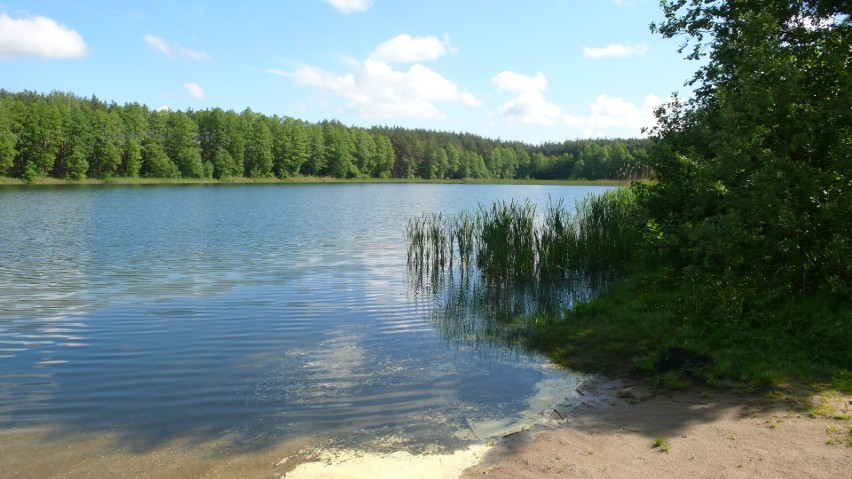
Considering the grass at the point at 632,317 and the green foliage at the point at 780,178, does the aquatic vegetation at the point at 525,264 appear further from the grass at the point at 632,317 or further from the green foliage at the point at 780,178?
the green foliage at the point at 780,178

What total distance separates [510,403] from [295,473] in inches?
98.2

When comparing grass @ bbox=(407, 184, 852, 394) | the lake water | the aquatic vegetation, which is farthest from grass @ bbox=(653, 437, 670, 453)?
the aquatic vegetation

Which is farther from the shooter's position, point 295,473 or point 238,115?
point 238,115

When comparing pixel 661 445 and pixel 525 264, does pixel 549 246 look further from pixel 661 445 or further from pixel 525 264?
pixel 661 445

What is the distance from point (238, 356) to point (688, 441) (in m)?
5.49

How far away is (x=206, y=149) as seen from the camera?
87125 millimetres

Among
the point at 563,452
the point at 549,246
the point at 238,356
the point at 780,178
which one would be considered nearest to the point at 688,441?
the point at 563,452

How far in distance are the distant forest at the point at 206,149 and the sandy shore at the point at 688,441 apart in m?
29.5

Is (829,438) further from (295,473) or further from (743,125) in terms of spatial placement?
(743,125)

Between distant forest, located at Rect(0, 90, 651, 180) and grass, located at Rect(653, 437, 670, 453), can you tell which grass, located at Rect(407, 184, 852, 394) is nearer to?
grass, located at Rect(653, 437, 670, 453)

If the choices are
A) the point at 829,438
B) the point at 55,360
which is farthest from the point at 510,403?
the point at 55,360

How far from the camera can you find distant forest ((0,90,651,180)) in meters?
65.6

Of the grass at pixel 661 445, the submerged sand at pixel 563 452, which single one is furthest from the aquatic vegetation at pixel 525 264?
the grass at pixel 661 445

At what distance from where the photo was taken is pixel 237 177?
277 ft
